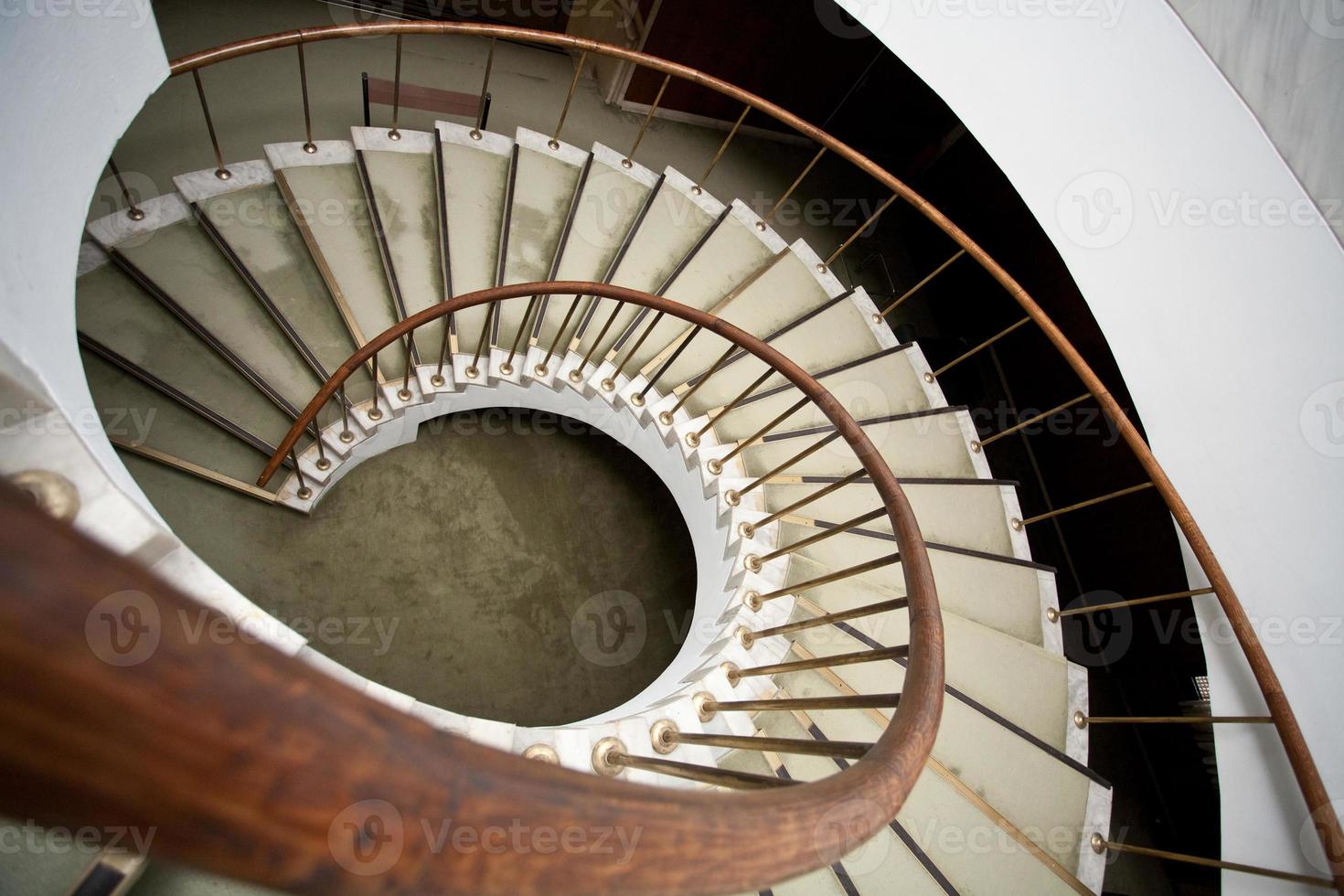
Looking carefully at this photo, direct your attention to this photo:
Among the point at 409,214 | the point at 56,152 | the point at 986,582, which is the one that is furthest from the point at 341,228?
the point at 986,582

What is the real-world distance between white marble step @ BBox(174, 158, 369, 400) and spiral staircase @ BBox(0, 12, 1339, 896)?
0.02 m

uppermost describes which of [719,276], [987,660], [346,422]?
[719,276]

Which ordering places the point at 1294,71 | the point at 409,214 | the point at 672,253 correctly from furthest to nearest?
the point at 672,253 < the point at 409,214 < the point at 1294,71

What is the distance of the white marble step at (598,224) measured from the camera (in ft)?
16.9

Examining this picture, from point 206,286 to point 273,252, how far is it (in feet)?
1.50

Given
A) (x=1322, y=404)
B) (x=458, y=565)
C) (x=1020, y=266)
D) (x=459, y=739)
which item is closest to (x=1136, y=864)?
(x=1322, y=404)

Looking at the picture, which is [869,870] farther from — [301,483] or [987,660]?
[301,483]

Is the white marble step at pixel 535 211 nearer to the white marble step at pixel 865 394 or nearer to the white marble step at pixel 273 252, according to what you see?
the white marble step at pixel 273 252

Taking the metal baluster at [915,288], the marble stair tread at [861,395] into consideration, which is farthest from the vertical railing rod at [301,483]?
the metal baluster at [915,288]

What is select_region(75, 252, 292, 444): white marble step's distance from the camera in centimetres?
381

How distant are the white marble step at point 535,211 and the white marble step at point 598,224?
4.1 inches

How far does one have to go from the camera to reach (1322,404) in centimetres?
398

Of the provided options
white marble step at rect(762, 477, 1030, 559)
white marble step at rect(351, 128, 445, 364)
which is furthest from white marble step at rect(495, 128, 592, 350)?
white marble step at rect(762, 477, 1030, 559)

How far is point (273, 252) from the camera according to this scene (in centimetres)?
436
